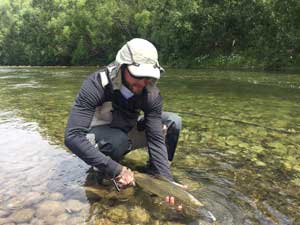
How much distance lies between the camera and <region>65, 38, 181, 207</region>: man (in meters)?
3.34

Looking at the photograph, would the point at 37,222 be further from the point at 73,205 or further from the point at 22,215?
the point at 73,205

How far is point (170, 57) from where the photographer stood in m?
36.1

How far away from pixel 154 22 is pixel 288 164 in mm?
35875

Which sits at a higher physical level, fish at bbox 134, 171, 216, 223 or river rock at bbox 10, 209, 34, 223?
fish at bbox 134, 171, 216, 223

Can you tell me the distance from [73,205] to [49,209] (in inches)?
9.3

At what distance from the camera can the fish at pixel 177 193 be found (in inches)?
133

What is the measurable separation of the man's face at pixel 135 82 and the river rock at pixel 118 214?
1.14m

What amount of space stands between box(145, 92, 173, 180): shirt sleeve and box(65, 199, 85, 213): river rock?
2.64 ft

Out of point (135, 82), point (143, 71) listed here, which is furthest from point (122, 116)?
point (143, 71)

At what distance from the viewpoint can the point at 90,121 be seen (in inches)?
138

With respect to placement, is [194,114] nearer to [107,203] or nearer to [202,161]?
[202,161]

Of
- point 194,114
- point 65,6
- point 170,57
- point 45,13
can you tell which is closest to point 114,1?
point 65,6

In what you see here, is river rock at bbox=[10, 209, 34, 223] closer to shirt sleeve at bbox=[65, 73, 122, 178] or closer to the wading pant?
shirt sleeve at bbox=[65, 73, 122, 178]

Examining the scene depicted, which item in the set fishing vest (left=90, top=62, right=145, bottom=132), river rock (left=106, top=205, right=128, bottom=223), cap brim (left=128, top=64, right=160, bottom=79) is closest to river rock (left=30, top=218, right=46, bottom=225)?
river rock (left=106, top=205, right=128, bottom=223)
